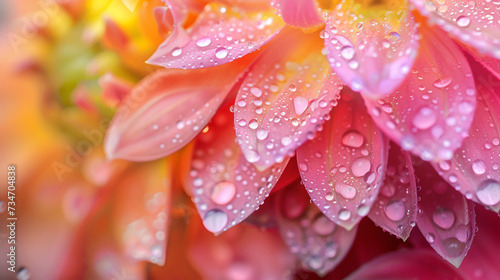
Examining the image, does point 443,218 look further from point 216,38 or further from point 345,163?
point 216,38

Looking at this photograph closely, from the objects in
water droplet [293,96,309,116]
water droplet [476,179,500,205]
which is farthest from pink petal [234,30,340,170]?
water droplet [476,179,500,205]

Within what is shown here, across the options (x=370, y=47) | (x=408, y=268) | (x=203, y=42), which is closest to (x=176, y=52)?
(x=203, y=42)

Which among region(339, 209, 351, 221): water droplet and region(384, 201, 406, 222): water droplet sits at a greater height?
region(339, 209, 351, 221): water droplet

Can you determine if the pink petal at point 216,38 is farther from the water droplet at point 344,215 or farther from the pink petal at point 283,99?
the water droplet at point 344,215

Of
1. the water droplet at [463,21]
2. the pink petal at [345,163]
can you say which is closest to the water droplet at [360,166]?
the pink petal at [345,163]

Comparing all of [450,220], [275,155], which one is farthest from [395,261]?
[275,155]

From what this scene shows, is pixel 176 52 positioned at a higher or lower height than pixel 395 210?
higher

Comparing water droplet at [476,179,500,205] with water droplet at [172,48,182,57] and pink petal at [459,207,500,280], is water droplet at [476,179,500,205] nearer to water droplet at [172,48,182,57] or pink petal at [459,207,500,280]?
pink petal at [459,207,500,280]
